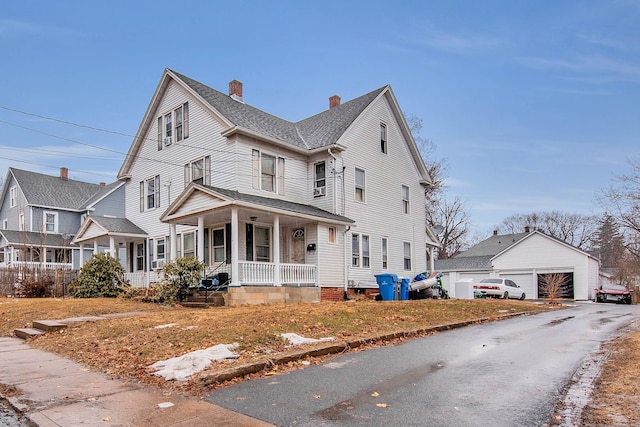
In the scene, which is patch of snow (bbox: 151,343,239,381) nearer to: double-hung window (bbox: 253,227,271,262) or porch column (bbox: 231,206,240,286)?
porch column (bbox: 231,206,240,286)

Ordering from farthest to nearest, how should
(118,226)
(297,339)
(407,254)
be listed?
(407,254), (118,226), (297,339)

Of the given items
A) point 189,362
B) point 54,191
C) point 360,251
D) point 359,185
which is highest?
point 54,191

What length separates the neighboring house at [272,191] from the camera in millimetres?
17969

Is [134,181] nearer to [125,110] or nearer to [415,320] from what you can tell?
[125,110]

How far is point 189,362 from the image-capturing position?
672 centimetres

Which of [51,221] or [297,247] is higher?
[51,221]

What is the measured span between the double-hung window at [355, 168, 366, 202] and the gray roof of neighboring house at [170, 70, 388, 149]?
7.25 ft

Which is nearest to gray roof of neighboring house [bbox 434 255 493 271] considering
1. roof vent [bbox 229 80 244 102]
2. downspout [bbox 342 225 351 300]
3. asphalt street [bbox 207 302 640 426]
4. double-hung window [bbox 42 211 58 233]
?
downspout [bbox 342 225 351 300]

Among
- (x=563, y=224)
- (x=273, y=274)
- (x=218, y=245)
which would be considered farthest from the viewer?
(x=563, y=224)

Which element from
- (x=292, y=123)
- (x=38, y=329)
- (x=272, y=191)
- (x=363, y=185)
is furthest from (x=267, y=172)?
(x=38, y=329)

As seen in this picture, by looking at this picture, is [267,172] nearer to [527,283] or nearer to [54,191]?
[54,191]

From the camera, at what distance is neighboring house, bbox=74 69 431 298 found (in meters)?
18.0

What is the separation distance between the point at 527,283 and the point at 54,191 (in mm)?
38809

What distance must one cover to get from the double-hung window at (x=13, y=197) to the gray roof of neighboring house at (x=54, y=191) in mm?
1520
